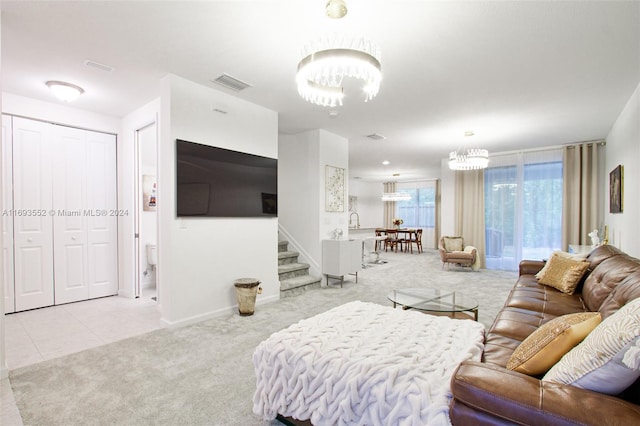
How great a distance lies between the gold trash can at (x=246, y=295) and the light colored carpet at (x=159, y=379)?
0.10 m

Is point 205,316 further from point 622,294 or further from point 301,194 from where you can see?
point 622,294

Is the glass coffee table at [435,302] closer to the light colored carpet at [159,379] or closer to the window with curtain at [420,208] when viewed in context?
the light colored carpet at [159,379]

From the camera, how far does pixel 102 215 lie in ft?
15.1

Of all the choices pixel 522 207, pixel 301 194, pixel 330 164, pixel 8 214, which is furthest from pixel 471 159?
pixel 8 214

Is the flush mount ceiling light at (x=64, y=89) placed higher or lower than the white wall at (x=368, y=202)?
higher

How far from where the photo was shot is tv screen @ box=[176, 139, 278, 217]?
3.40 m

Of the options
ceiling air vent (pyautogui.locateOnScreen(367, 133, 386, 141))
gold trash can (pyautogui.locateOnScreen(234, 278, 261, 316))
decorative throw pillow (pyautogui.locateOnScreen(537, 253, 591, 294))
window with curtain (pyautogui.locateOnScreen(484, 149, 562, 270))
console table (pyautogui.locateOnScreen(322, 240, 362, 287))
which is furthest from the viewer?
window with curtain (pyautogui.locateOnScreen(484, 149, 562, 270))

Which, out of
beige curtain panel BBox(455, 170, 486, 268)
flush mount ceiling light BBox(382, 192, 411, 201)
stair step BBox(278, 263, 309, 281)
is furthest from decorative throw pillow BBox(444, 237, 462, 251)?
flush mount ceiling light BBox(382, 192, 411, 201)

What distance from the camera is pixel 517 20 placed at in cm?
229

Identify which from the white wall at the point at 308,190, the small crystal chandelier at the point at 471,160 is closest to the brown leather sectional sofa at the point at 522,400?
the white wall at the point at 308,190

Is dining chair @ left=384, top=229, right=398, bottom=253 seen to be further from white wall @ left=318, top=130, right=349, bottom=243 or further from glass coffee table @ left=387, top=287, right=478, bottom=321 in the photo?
glass coffee table @ left=387, top=287, right=478, bottom=321

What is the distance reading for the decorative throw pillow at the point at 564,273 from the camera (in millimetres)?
3004

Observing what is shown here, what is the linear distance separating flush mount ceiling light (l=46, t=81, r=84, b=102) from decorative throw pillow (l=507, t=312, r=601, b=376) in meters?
4.68

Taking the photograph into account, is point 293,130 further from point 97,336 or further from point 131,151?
point 97,336
